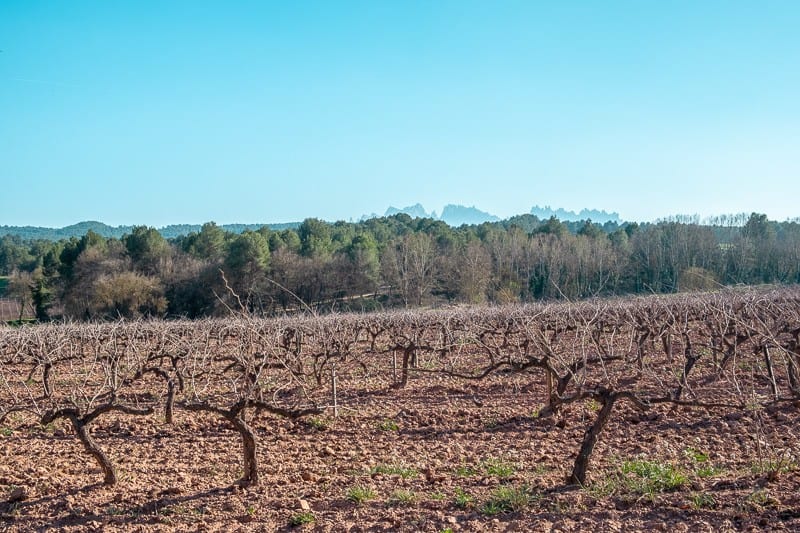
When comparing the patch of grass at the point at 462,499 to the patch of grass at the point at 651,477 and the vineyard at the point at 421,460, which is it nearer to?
the vineyard at the point at 421,460

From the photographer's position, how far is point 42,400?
1251 centimetres

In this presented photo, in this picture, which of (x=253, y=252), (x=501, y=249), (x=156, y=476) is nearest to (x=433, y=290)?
(x=501, y=249)

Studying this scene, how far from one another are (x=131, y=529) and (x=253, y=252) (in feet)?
123

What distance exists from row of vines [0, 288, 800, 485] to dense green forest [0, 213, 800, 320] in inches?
798

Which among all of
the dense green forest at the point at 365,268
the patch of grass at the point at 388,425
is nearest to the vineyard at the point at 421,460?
the patch of grass at the point at 388,425

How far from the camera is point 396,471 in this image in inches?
263

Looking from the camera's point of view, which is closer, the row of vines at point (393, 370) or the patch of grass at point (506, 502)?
the patch of grass at point (506, 502)

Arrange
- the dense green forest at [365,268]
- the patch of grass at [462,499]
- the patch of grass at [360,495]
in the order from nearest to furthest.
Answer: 1. the patch of grass at [462,499]
2. the patch of grass at [360,495]
3. the dense green forest at [365,268]

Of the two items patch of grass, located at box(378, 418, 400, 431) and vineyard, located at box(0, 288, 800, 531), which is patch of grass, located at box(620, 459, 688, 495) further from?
patch of grass, located at box(378, 418, 400, 431)

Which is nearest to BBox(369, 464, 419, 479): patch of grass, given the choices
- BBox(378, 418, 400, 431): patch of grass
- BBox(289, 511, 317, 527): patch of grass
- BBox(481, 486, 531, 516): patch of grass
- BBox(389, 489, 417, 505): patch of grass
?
BBox(389, 489, 417, 505): patch of grass

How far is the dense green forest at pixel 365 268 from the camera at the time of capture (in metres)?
40.2

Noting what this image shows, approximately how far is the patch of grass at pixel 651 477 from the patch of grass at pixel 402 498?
1.96 m

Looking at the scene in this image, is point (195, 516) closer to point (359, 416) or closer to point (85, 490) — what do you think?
point (85, 490)

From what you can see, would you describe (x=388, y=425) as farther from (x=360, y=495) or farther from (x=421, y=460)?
(x=360, y=495)
